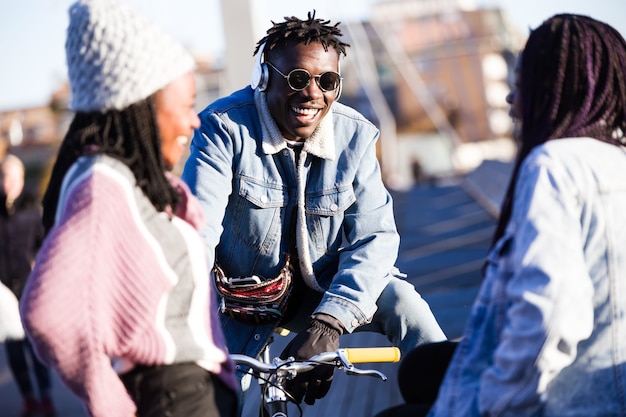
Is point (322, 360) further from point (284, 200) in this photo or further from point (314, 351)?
point (284, 200)

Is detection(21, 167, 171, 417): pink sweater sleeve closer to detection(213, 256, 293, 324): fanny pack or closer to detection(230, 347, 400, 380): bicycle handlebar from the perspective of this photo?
detection(230, 347, 400, 380): bicycle handlebar

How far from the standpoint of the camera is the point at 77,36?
2439mm

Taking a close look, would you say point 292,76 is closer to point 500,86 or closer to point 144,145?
point 144,145

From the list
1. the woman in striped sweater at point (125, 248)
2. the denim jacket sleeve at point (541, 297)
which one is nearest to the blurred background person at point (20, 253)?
the woman in striped sweater at point (125, 248)

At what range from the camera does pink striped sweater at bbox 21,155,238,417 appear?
7.44 ft

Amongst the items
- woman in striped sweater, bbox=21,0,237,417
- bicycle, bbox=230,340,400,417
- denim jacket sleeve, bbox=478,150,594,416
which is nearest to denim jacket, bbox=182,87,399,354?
bicycle, bbox=230,340,400,417

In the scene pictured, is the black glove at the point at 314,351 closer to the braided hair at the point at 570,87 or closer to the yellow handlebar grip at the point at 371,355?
the yellow handlebar grip at the point at 371,355

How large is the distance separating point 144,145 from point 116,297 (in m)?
0.38

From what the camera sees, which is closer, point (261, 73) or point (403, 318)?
point (403, 318)

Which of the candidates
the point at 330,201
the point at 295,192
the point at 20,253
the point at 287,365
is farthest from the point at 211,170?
the point at 20,253

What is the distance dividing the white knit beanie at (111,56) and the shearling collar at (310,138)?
1.36 m

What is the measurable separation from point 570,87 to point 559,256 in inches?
17.6

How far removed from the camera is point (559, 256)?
7.30 feet

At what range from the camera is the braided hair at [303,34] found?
3.81 meters
